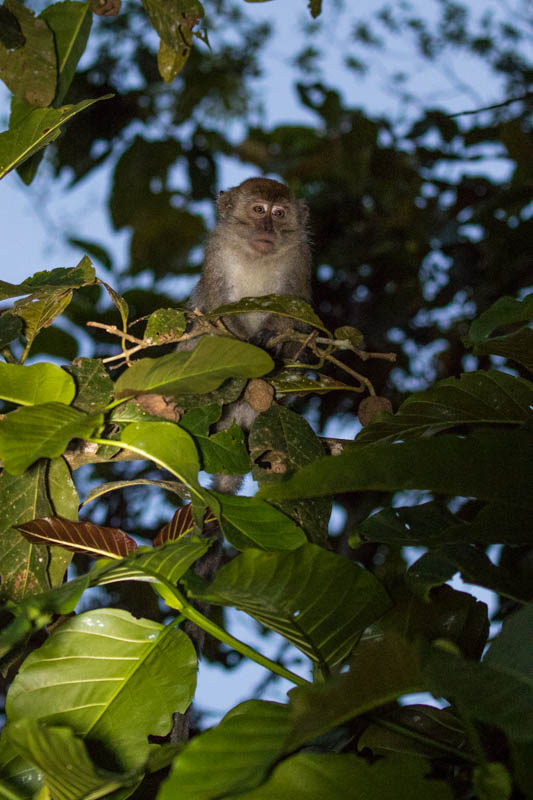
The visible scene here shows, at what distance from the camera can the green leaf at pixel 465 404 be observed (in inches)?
49.6

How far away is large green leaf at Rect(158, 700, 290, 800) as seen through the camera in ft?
2.43

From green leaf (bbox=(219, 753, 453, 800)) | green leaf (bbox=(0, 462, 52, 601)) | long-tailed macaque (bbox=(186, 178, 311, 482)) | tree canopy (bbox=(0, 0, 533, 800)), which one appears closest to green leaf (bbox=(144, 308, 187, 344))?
tree canopy (bbox=(0, 0, 533, 800))

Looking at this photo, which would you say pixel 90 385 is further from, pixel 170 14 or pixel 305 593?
pixel 170 14

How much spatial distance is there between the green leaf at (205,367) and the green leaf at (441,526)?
0.28m

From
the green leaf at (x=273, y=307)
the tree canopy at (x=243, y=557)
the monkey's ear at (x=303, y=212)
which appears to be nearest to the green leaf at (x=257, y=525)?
the tree canopy at (x=243, y=557)

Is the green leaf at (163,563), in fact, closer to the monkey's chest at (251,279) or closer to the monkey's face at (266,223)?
the monkey's chest at (251,279)

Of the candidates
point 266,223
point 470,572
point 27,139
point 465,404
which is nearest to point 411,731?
point 470,572

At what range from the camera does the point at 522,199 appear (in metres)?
3.89

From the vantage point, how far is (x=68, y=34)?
6.04 ft

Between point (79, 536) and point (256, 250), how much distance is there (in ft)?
10.2

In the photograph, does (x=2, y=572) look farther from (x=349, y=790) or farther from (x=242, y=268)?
(x=242, y=268)

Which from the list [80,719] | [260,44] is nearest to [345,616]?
[80,719]

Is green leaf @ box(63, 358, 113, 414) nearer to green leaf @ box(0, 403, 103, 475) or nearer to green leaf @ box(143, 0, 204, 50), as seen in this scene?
green leaf @ box(0, 403, 103, 475)

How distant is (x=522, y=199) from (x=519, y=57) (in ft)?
12.0
